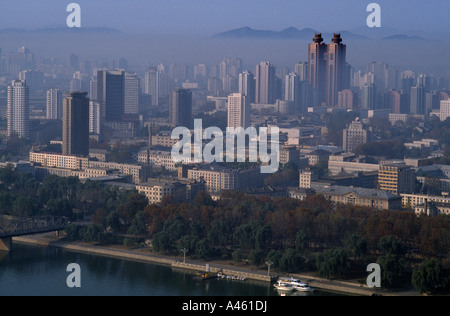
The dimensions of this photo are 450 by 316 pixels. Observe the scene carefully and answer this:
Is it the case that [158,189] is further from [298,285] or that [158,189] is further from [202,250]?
[298,285]

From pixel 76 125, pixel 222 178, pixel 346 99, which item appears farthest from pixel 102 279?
pixel 346 99

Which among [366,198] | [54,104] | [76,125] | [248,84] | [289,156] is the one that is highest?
[248,84]

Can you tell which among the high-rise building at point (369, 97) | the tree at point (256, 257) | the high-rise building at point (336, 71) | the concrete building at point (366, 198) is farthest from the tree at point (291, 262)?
the high-rise building at point (369, 97)

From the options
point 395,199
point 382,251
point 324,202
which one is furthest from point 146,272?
point 395,199

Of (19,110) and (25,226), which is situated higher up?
(19,110)

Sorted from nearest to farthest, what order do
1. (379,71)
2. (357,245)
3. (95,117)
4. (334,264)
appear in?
(334,264)
(357,245)
(95,117)
(379,71)

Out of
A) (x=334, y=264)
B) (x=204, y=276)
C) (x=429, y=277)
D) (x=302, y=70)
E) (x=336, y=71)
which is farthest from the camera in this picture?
(x=302, y=70)

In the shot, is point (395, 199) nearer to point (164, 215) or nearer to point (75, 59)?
Result: point (164, 215)

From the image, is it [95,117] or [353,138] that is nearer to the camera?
[353,138]
